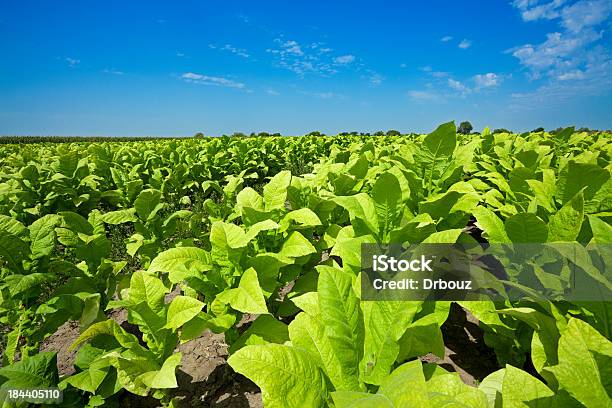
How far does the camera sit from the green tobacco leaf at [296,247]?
7.19ft

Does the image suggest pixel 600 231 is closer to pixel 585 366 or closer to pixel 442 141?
pixel 585 366

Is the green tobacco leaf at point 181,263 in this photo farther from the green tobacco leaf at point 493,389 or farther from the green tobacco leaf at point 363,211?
the green tobacco leaf at point 493,389

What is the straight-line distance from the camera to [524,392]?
1028mm

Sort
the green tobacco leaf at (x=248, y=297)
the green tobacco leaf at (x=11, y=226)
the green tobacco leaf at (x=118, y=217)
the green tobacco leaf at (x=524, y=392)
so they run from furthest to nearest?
1. the green tobacco leaf at (x=118, y=217)
2. the green tobacco leaf at (x=11, y=226)
3. the green tobacco leaf at (x=248, y=297)
4. the green tobacco leaf at (x=524, y=392)

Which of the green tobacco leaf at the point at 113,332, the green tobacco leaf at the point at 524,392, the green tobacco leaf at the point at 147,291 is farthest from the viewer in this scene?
the green tobacco leaf at the point at 147,291

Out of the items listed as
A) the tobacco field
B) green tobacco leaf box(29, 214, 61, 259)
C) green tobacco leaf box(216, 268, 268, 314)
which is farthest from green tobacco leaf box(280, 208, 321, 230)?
green tobacco leaf box(29, 214, 61, 259)

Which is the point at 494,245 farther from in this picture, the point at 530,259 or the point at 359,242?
the point at 359,242

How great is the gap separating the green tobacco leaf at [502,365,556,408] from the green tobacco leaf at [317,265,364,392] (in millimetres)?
478

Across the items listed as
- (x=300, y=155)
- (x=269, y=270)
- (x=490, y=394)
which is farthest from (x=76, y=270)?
(x=300, y=155)

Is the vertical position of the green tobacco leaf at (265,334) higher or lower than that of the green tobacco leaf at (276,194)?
lower

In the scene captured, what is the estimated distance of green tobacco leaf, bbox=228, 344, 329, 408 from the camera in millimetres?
1016

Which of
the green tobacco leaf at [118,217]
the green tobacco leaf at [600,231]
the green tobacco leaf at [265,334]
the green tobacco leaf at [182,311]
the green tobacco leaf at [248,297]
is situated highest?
Result: the green tobacco leaf at [600,231]

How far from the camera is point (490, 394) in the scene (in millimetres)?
1271

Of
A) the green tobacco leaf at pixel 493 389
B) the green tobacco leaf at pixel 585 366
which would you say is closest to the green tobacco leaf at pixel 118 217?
the green tobacco leaf at pixel 493 389
